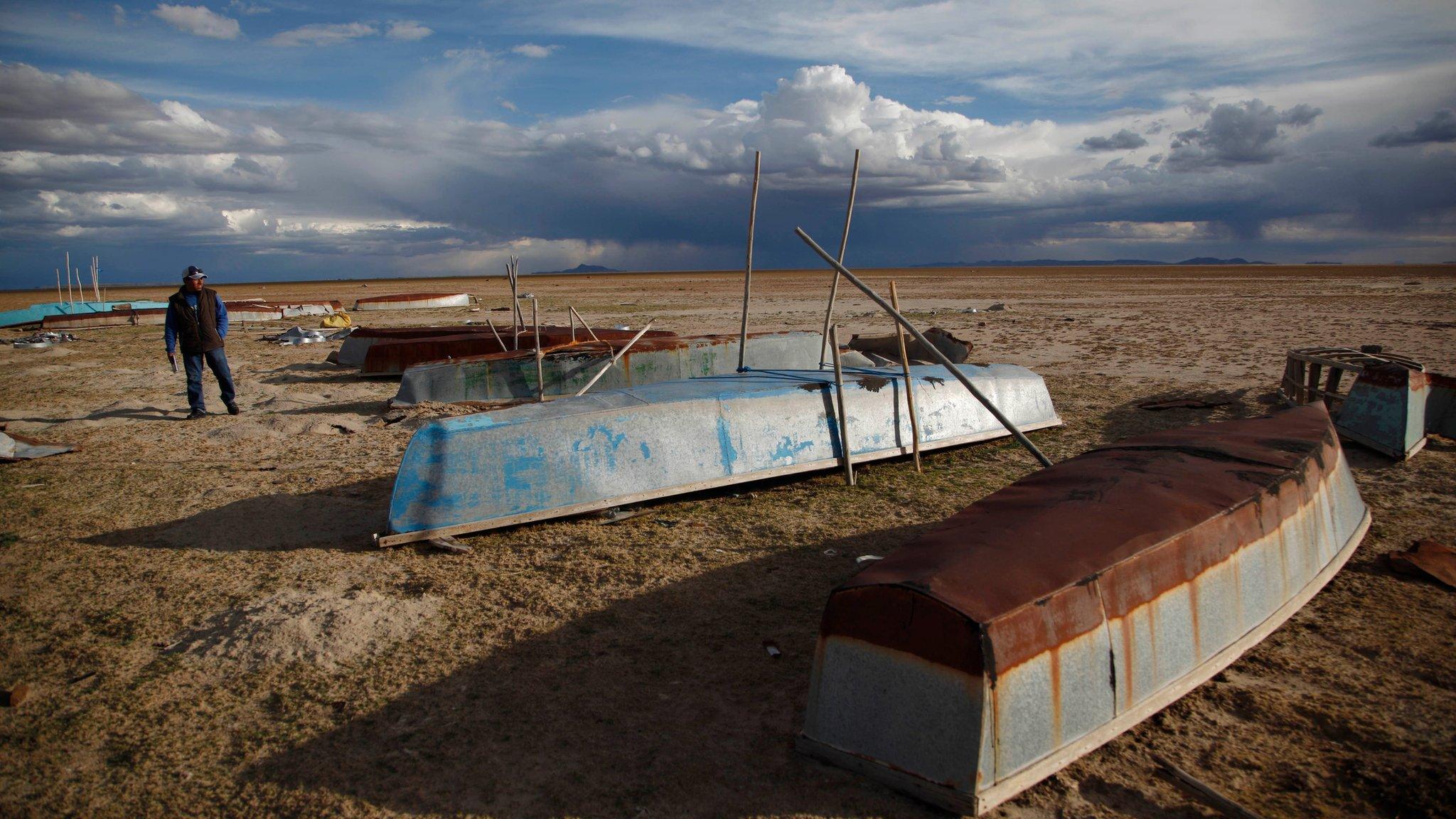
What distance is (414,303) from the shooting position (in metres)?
31.8

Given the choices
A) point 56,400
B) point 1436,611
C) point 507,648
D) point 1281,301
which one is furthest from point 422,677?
point 1281,301

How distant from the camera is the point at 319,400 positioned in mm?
10172

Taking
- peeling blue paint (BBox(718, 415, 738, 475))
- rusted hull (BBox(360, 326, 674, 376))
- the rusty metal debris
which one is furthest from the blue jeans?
the rusty metal debris

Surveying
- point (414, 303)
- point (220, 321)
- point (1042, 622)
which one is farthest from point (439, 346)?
point (414, 303)

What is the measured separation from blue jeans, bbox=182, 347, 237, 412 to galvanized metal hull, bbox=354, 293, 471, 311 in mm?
22842

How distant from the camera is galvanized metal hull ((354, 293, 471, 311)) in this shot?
1238 inches

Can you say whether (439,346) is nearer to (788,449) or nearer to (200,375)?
(200,375)

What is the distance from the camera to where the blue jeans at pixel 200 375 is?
8.72m

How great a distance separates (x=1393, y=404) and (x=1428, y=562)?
292 cm

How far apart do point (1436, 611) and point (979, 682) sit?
2996 millimetres

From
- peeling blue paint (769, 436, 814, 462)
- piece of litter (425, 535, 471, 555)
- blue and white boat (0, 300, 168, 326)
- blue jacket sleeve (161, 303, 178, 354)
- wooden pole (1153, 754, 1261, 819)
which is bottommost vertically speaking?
wooden pole (1153, 754, 1261, 819)

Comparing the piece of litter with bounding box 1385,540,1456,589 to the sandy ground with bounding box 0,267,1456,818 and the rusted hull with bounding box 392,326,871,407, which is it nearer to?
the sandy ground with bounding box 0,267,1456,818

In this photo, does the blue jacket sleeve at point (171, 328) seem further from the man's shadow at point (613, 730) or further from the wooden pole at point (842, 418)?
the wooden pole at point (842, 418)

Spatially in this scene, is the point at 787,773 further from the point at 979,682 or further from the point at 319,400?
the point at 319,400
